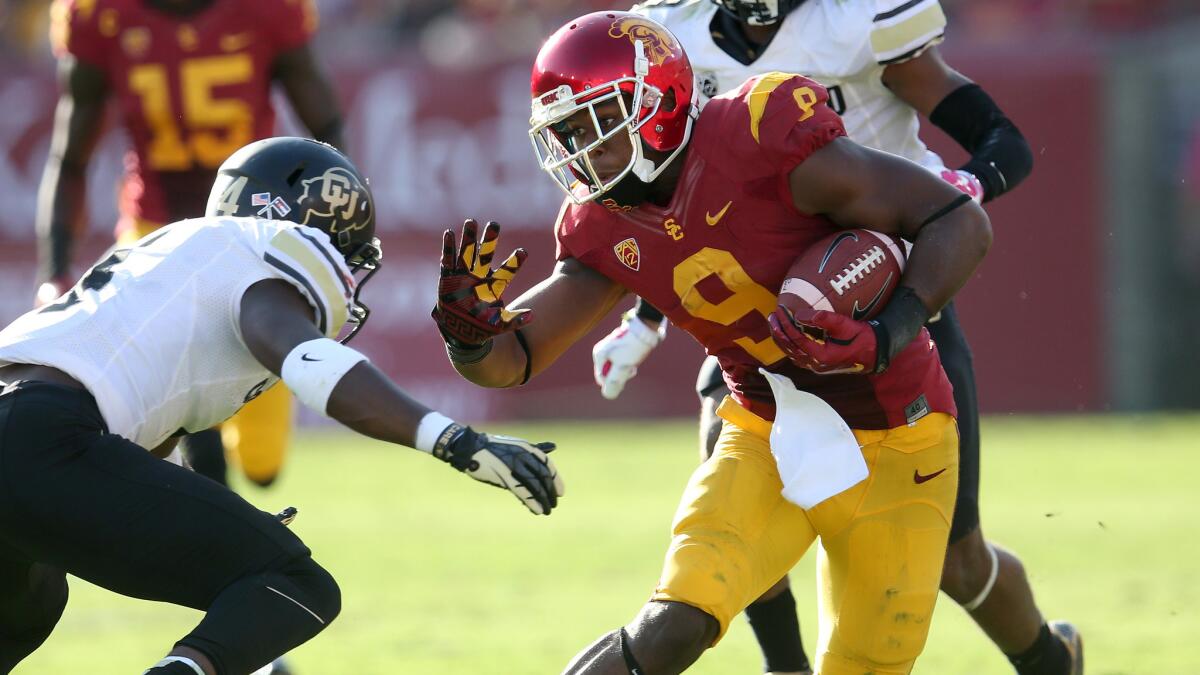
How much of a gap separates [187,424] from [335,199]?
0.60 metres

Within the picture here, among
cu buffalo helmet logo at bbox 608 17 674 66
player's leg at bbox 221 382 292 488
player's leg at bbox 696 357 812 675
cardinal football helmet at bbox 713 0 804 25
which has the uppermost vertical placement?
cu buffalo helmet logo at bbox 608 17 674 66

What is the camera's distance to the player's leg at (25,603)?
12.3 ft

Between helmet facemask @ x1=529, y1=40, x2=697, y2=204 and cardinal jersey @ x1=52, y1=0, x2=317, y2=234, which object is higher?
helmet facemask @ x1=529, y1=40, x2=697, y2=204

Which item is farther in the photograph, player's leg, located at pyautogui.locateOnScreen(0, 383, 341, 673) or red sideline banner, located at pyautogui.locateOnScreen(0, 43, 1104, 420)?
red sideline banner, located at pyautogui.locateOnScreen(0, 43, 1104, 420)

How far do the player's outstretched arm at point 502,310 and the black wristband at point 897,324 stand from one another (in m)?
0.70

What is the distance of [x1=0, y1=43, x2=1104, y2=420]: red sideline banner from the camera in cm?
1222

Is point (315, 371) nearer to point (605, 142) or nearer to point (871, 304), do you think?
point (605, 142)

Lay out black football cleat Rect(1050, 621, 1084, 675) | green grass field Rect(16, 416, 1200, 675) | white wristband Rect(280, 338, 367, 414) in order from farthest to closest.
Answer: green grass field Rect(16, 416, 1200, 675) < black football cleat Rect(1050, 621, 1084, 675) < white wristband Rect(280, 338, 367, 414)

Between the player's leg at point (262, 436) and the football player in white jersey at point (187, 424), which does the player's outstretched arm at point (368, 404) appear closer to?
the football player in white jersey at point (187, 424)

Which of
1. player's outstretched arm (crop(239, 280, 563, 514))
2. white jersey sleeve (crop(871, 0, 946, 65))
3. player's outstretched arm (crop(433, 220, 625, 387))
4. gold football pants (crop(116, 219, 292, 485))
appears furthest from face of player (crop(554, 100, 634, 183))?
gold football pants (crop(116, 219, 292, 485))

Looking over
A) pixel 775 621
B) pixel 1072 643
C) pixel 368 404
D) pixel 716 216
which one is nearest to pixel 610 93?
pixel 716 216

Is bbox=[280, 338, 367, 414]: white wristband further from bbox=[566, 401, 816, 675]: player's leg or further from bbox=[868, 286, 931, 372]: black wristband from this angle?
bbox=[868, 286, 931, 372]: black wristband

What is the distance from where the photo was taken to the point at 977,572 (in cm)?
455

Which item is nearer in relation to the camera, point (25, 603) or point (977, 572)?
point (25, 603)
